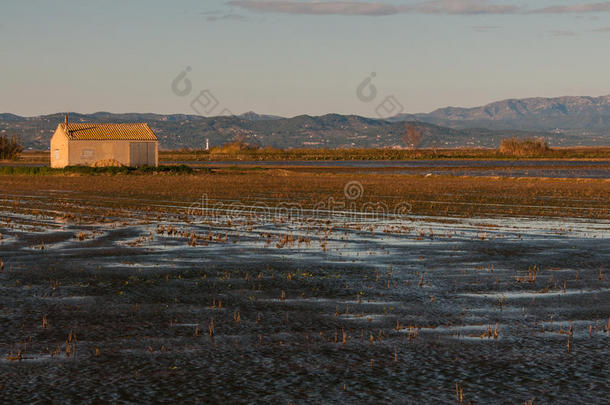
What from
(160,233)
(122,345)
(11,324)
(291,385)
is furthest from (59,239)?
(291,385)

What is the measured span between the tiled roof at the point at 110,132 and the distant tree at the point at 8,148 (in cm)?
5546

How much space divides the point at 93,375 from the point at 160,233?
16493 millimetres

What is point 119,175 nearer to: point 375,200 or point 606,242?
point 375,200

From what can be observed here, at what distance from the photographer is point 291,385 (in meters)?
9.42

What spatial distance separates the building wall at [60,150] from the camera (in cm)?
8731

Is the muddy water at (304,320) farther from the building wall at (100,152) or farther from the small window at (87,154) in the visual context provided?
the small window at (87,154)

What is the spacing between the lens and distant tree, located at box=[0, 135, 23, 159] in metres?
140

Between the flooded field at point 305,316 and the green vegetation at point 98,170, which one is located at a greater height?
the green vegetation at point 98,170

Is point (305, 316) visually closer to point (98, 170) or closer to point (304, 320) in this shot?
point (304, 320)

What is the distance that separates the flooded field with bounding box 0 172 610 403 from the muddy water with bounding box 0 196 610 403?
4 cm

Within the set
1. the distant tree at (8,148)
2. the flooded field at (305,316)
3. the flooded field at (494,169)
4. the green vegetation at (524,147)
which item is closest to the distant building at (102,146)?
the flooded field at (494,169)
